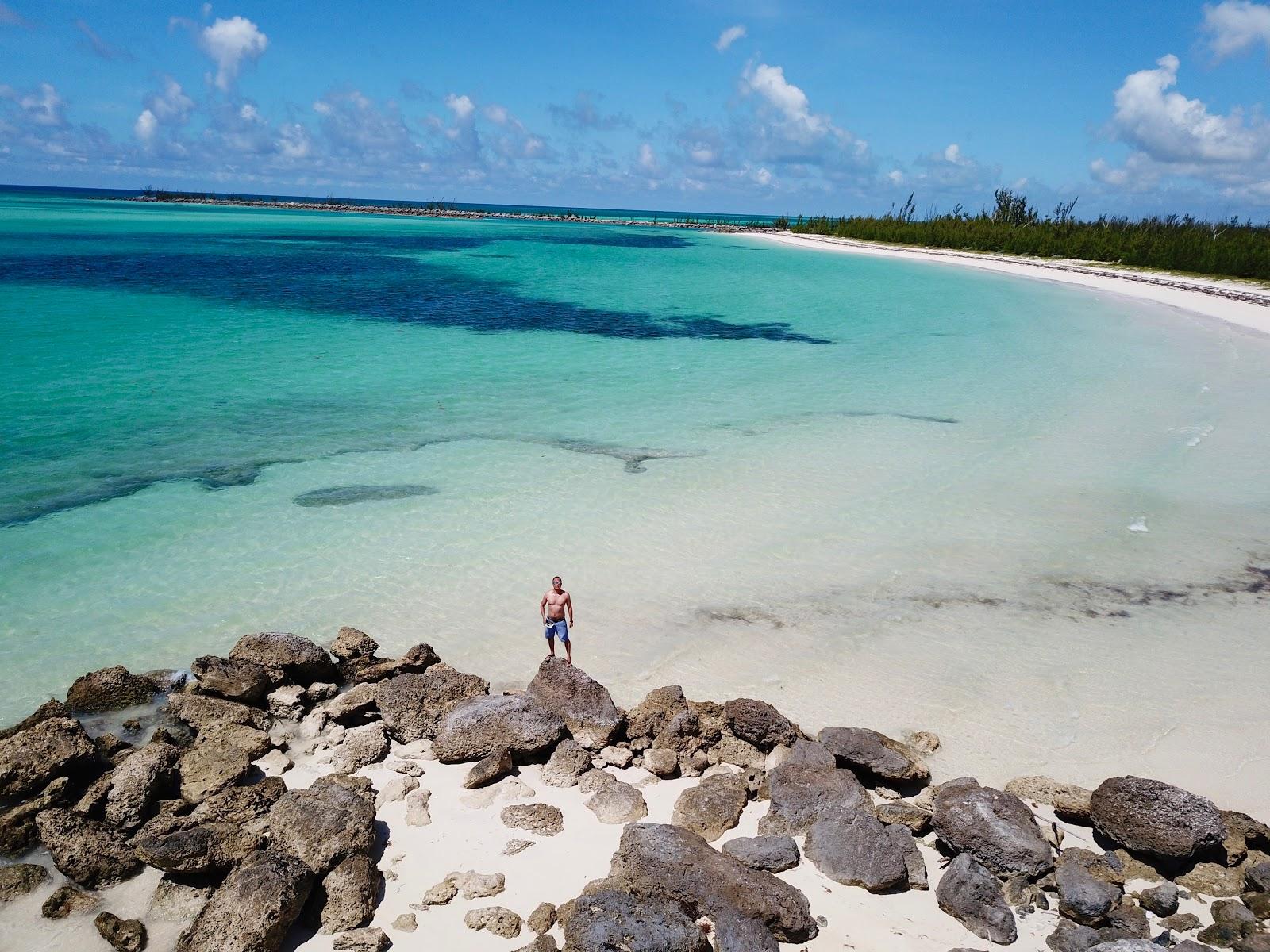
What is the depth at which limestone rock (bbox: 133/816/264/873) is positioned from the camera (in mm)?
5004

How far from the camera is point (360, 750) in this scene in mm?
6387

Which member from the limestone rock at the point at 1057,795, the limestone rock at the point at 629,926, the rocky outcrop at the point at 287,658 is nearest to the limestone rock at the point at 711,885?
the limestone rock at the point at 629,926

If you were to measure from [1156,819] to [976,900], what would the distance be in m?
1.48

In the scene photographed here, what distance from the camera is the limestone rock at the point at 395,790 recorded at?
232 inches

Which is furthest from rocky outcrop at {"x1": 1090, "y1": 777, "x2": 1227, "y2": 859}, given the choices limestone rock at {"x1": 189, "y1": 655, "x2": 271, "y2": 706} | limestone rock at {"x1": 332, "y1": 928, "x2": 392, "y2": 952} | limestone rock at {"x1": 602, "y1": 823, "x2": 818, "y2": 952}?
limestone rock at {"x1": 189, "y1": 655, "x2": 271, "y2": 706}

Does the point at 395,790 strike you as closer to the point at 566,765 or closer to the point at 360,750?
the point at 360,750

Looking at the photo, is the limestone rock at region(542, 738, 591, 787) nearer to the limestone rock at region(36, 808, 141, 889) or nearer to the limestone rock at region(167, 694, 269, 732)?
the limestone rock at region(167, 694, 269, 732)

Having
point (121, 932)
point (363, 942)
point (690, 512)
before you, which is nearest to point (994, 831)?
point (363, 942)

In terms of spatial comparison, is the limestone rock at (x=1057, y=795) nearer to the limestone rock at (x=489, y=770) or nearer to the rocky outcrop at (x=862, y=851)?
the rocky outcrop at (x=862, y=851)

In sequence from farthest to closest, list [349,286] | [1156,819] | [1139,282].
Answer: [1139,282] → [349,286] → [1156,819]

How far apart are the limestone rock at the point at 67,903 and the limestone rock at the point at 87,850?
8 centimetres

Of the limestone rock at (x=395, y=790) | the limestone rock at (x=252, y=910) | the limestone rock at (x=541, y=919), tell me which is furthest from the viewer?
the limestone rock at (x=395, y=790)

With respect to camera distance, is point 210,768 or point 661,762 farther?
point 661,762

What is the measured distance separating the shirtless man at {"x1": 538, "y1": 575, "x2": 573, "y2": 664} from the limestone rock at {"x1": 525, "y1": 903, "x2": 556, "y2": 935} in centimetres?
282
